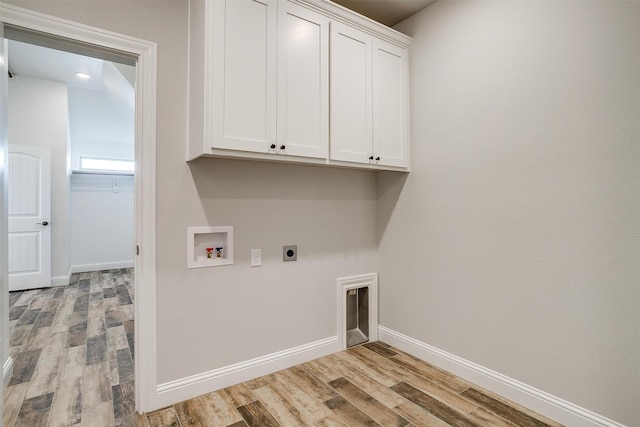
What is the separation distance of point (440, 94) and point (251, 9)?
1.41 m

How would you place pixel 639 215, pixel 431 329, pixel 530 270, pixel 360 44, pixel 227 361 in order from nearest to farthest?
pixel 639 215, pixel 530 270, pixel 227 361, pixel 360 44, pixel 431 329

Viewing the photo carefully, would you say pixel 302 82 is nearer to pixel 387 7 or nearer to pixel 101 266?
pixel 387 7

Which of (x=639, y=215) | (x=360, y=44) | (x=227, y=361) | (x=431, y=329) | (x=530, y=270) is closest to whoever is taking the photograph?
(x=639, y=215)

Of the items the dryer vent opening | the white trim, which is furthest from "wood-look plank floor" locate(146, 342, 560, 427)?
the dryer vent opening

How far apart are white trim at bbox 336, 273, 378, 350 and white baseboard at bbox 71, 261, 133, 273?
5.59 metres

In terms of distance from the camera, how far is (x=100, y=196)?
20.5 ft

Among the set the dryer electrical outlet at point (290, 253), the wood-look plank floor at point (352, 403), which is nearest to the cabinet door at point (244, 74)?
the dryer electrical outlet at point (290, 253)

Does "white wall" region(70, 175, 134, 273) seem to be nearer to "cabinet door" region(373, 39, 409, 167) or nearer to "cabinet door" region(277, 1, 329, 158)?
"cabinet door" region(277, 1, 329, 158)

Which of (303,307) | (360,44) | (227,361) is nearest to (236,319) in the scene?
(227,361)

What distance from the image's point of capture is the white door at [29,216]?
14.8 feet

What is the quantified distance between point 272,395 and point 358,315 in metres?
1.09

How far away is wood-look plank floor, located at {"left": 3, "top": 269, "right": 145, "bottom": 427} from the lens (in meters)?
1.86

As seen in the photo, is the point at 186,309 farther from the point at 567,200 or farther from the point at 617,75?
the point at 617,75

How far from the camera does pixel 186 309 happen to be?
78.2 inches
